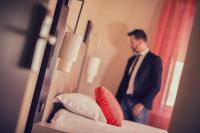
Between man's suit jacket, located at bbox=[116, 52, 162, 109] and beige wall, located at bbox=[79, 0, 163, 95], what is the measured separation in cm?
57

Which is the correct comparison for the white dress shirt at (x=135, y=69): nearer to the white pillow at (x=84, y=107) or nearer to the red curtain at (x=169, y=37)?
the red curtain at (x=169, y=37)

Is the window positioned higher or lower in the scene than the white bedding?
higher

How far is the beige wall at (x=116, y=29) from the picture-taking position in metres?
4.08

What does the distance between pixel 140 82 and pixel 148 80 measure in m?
0.10

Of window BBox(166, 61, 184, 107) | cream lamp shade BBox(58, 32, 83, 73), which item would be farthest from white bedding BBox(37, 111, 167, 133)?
window BBox(166, 61, 184, 107)

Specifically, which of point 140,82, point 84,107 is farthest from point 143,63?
point 84,107

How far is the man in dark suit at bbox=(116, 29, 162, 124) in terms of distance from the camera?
3436 millimetres

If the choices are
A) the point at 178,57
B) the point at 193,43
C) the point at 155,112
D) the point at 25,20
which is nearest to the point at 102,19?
the point at 178,57

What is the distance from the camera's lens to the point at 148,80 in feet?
11.7

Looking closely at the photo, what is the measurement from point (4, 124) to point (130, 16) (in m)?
3.09

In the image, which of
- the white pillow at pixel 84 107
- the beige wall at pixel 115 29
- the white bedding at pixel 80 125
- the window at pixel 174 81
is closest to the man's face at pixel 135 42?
the beige wall at pixel 115 29

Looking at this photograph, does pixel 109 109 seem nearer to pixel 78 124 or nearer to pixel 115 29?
pixel 78 124

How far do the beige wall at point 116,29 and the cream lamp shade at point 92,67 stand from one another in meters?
0.22

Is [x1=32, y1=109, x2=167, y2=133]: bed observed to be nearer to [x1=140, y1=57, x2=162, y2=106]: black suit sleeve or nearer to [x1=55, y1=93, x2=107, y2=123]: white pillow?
[x1=55, y1=93, x2=107, y2=123]: white pillow
